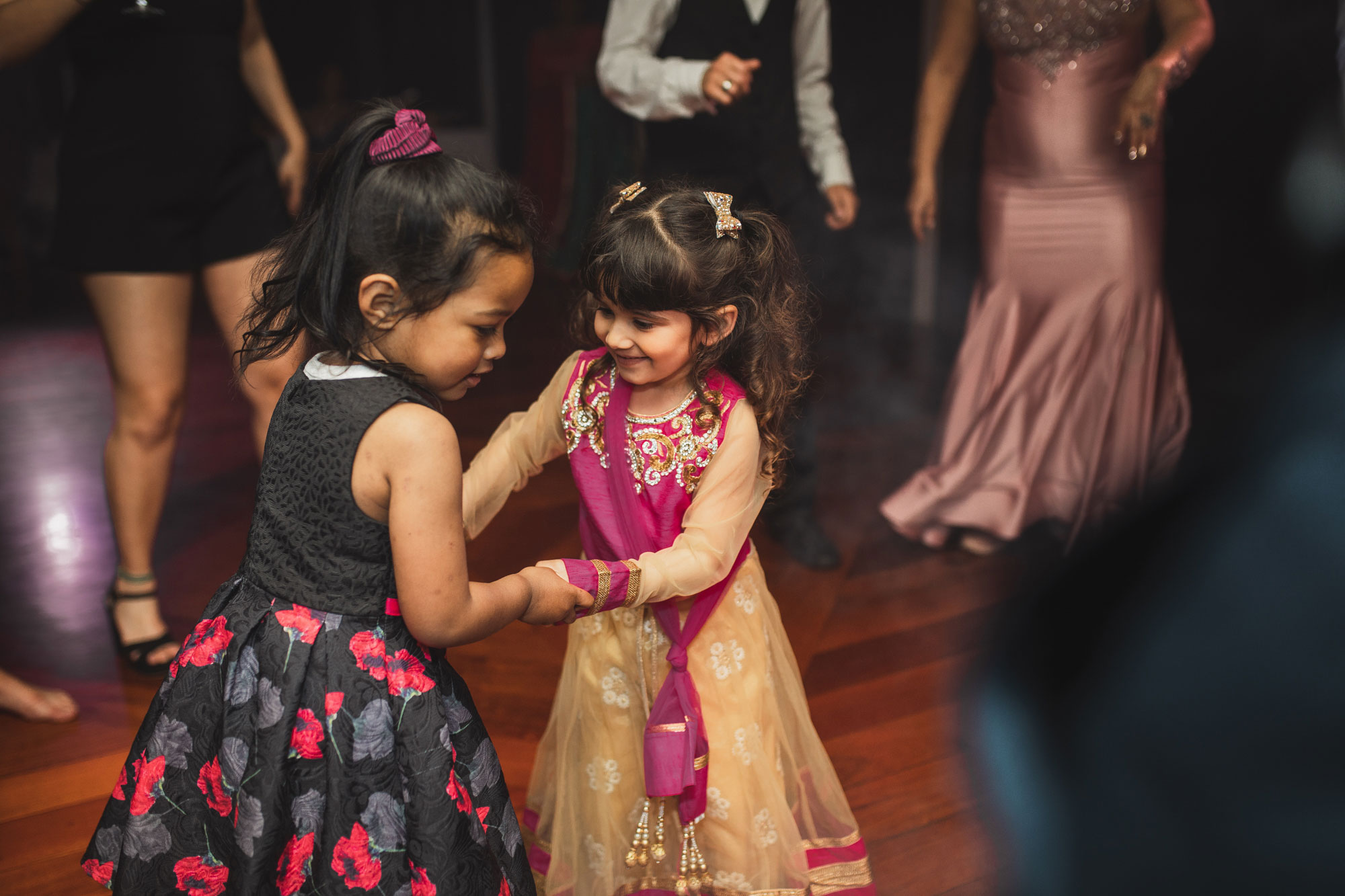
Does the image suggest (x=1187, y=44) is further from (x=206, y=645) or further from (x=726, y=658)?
(x=206, y=645)

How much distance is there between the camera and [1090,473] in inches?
104

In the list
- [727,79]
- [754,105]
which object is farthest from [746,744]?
[754,105]

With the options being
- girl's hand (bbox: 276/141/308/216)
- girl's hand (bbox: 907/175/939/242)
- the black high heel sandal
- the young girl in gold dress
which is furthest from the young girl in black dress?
girl's hand (bbox: 907/175/939/242)

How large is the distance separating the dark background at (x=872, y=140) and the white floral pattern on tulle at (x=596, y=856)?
2.75ft

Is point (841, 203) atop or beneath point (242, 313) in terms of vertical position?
atop

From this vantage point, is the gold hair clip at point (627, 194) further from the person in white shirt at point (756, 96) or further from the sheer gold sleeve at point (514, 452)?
the person in white shirt at point (756, 96)

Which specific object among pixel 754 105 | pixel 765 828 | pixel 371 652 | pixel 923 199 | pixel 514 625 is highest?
pixel 754 105

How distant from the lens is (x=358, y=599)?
1.12 meters

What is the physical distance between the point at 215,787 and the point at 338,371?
48 centimetres

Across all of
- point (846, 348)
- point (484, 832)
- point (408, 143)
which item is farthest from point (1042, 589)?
point (846, 348)

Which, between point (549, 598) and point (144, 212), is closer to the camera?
point (549, 598)

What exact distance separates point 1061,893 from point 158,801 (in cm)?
108

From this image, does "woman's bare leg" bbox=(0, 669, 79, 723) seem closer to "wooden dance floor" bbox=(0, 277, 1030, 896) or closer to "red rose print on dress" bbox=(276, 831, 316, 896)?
"wooden dance floor" bbox=(0, 277, 1030, 896)

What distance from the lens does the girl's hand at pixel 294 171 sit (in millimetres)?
2398
